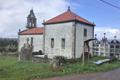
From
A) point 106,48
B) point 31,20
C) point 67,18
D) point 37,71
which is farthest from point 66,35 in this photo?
point 31,20

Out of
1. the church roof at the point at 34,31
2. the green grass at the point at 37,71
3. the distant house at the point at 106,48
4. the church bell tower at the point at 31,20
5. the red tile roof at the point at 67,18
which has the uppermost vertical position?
the church bell tower at the point at 31,20

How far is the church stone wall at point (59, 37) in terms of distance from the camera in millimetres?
41656

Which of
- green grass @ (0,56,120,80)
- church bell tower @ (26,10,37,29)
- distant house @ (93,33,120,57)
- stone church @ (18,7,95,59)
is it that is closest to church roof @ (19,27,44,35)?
stone church @ (18,7,95,59)

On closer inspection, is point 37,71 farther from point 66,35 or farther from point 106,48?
point 106,48

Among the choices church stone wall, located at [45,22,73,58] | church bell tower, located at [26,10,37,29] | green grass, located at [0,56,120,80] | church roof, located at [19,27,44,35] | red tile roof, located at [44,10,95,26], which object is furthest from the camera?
church bell tower, located at [26,10,37,29]

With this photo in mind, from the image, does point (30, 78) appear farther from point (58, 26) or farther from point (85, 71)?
point (58, 26)

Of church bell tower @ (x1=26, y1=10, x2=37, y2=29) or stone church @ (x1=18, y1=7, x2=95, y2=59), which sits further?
church bell tower @ (x1=26, y1=10, x2=37, y2=29)

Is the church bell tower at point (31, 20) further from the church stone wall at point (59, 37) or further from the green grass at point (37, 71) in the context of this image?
the green grass at point (37, 71)

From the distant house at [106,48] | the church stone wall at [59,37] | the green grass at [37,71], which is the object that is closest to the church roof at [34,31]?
the church stone wall at [59,37]

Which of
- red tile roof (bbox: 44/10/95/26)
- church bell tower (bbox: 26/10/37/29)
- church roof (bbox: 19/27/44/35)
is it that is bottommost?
church roof (bbox: 19/27/44/35)

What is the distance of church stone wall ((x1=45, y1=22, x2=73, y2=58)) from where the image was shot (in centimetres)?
4166

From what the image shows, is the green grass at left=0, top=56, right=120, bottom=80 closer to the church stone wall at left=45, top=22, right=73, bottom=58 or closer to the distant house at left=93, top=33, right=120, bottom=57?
the church stone wall at left=45, top=22, right=73, bottom=58

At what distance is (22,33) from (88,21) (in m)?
16.4

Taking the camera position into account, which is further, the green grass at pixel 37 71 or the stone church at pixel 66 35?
the stone church at pixel 66 35
